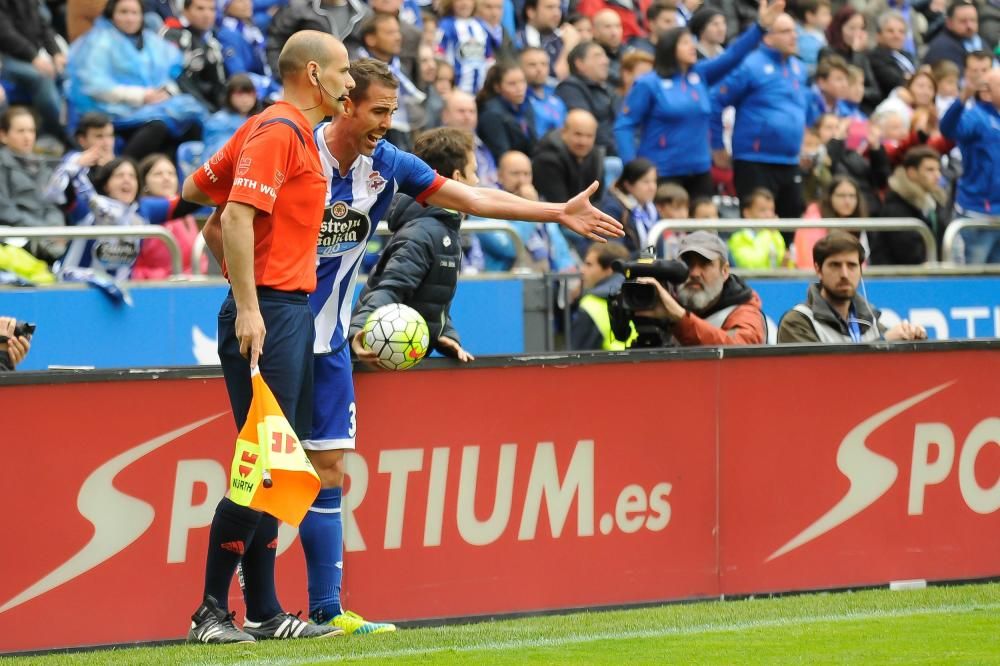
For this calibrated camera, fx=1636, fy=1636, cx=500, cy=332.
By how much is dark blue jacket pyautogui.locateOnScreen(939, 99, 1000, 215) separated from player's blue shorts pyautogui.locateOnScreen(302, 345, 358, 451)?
859cm

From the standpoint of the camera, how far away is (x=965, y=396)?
8.41 m

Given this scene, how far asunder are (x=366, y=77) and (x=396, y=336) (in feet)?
3.68

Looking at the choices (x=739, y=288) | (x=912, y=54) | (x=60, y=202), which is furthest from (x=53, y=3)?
(x=912, y=54)

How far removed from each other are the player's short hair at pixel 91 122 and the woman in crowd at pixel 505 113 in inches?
128

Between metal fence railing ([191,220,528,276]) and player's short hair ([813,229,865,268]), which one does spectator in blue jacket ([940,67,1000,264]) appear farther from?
player's short hair ([813,229,865,268])

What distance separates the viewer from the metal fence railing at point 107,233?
382 inches

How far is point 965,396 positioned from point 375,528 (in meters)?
3.20

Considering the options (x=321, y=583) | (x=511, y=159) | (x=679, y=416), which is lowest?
(x=321, y=583)

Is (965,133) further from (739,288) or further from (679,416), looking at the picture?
(679,416)

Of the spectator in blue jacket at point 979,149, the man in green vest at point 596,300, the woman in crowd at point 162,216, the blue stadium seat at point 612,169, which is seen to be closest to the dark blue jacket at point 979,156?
the spectator in blue jacket at point 979,149

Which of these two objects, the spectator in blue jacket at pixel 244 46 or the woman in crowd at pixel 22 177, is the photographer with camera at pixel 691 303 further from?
the spectator in blue jacket at pixel 244 46

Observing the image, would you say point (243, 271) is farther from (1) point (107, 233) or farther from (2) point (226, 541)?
(1) point (107, 233)

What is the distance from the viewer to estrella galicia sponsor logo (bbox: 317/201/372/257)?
6723 millimetres

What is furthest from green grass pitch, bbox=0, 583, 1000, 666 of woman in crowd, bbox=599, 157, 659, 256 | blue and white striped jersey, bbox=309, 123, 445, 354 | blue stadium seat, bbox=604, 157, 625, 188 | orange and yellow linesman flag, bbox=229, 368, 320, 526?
blue stadium seat, bbox=604, 157, 625, 188
